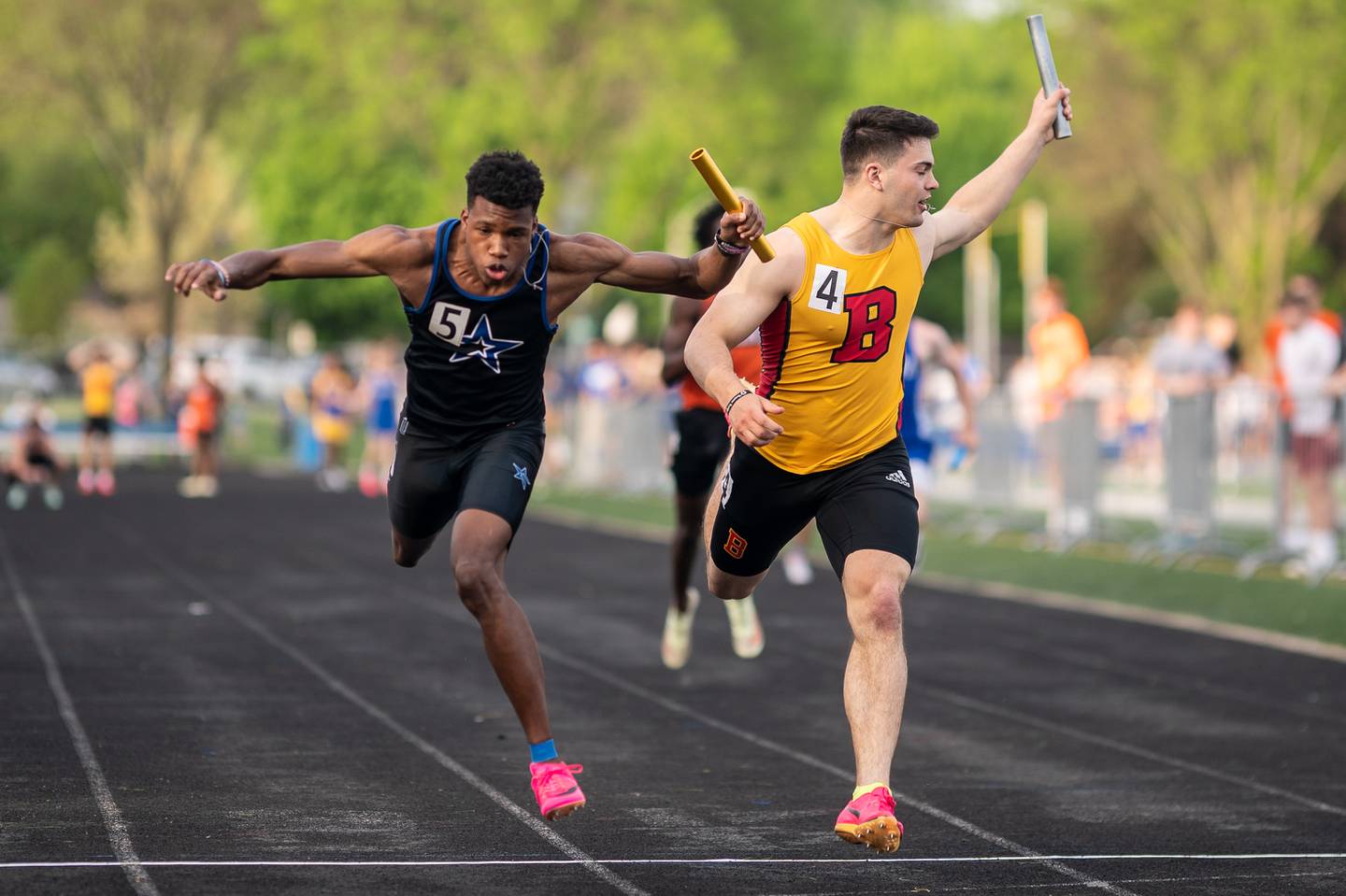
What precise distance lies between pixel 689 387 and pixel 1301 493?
6.15 metres

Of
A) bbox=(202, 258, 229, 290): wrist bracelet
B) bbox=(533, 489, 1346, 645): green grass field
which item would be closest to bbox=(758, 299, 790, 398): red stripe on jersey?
bbox=(202, 258, 229, 290): wrist bracelet

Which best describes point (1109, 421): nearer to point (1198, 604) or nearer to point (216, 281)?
point (1198, 604)

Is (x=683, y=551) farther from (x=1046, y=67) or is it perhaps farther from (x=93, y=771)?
(x=1046, y=67)

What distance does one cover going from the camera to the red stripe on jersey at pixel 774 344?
6723mm

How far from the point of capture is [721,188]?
6305mm

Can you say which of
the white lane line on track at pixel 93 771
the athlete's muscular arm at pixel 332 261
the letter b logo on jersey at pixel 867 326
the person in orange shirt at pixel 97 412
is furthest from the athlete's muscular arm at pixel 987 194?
the person in orange shirt at pixel 97 412

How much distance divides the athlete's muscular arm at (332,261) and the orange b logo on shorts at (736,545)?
4.48ft

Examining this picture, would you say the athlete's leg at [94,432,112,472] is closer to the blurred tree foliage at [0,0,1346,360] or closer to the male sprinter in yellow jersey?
the blurred tree foliage at [0,0,1346,360]

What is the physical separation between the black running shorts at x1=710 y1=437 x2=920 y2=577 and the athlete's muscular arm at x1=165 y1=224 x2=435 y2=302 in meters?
1.27

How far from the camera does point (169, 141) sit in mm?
43656

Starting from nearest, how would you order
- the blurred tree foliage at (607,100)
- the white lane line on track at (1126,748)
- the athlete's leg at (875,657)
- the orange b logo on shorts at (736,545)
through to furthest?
the athlete's leg at (875,657) → the orange b logo on shorts at (736,545) → the white lane line on track at (1126,748) → the blurred tree foliage at (607,100)

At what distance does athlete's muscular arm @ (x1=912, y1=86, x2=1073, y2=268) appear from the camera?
6.99 m

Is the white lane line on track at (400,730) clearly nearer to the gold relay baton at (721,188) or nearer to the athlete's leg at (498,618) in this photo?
the athlete's leg at (498,618)

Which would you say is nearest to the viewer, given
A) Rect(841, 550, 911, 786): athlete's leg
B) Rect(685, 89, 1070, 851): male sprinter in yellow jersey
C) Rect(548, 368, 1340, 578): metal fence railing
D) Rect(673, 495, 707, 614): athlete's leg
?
Rect(841, 550, 911, 786): athlete's leg
